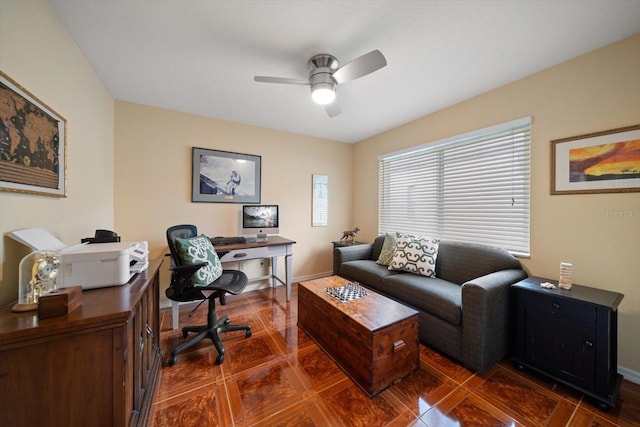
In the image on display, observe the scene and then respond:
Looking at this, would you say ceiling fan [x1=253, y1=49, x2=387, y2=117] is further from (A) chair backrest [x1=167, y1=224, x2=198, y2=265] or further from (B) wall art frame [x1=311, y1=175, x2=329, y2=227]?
(B) wall art frame [x1=311, y1=175, x2=329, y2=227]

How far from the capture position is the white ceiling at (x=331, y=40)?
1.39 m

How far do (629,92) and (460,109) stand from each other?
1.19 metres

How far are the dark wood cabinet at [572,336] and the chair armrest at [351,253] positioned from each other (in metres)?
1.76

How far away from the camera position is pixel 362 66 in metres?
1.60

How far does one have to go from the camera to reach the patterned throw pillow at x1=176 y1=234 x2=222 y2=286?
1.94 meters

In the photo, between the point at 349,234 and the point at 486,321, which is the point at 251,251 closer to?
the point at 349,234

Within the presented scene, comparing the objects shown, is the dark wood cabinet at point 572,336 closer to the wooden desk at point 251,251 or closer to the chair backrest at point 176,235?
the wooden desk at point 251,251

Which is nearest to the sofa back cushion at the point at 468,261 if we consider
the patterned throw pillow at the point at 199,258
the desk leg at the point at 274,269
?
the desk leg at the point at 274,269

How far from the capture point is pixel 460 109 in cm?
261

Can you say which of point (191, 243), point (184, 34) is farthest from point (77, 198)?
point (184, 34)

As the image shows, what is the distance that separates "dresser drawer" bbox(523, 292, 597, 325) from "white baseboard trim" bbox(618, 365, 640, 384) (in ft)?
2.26

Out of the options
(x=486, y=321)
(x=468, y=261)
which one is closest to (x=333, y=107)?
(x=468, y=261)

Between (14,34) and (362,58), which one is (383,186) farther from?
(14,34)

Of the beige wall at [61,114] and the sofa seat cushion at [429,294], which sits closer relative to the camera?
the beige wall at [61,114]
